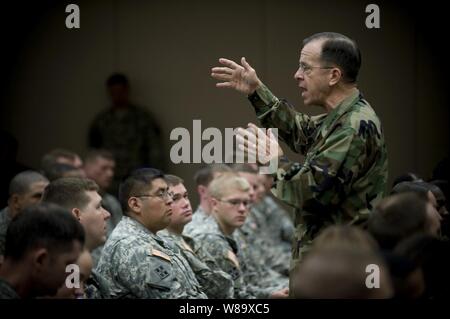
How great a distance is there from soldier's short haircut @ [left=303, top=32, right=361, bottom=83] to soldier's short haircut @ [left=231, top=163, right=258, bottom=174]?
2.73m

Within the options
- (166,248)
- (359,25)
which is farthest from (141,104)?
(166,248)

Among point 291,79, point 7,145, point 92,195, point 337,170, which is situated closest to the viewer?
point 337,170

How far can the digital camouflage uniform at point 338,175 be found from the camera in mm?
3857

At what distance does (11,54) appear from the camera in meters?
9.58

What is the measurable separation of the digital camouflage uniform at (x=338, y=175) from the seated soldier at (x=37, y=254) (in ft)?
3.18

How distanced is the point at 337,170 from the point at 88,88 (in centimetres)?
607

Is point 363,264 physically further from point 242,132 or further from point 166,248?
point 166,248

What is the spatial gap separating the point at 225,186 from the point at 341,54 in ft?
6.88

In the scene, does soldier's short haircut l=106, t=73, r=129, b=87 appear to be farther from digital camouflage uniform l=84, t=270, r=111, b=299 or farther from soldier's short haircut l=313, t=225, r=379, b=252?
soldier's short haircut l=313, t=225, r=379, b=252

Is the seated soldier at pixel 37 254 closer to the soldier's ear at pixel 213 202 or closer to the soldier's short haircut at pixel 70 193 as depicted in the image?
the soldier's short haircut at pixel 70 193

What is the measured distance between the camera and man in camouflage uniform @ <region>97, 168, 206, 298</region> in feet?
14.1

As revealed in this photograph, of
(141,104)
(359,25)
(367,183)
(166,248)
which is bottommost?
(166,248)

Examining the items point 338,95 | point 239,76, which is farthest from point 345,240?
point 239,76

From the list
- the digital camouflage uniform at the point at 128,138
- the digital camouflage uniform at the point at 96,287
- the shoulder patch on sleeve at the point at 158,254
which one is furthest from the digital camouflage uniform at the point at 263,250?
the digital camouflage uniform at the point at 96,287
